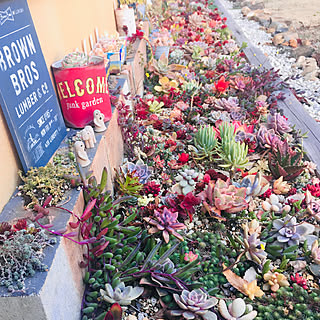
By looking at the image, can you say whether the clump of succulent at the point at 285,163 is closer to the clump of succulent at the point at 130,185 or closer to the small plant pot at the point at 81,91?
the clump of succulent at the point at 130,185

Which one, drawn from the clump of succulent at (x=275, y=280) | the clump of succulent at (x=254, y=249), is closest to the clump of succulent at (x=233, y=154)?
the clump of succulent at (x=254, y=249)

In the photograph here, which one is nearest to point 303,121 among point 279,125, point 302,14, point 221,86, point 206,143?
point 279,125

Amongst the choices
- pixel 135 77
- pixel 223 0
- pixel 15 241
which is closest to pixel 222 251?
pixel 15 241

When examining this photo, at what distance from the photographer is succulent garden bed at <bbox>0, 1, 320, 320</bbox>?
159 cm

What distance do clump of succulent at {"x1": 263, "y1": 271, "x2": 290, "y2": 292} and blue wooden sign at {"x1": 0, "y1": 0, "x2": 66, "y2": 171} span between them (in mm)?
1296

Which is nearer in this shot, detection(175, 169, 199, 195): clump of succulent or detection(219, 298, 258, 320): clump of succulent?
detection(219, 298, 258, 320): clump of succulent

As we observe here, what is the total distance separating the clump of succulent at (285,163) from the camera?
233 cm

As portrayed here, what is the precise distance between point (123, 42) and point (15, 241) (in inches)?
97.8

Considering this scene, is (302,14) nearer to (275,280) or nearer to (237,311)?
(275,280)

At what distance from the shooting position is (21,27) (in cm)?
164

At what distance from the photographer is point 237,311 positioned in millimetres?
1548

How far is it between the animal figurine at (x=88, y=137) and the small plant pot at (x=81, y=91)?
0.23m

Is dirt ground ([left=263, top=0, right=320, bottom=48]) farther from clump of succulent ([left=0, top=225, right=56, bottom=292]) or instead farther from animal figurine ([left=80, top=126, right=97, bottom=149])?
clump of succulent ([left=0, top=225, right=56, bottom=292])

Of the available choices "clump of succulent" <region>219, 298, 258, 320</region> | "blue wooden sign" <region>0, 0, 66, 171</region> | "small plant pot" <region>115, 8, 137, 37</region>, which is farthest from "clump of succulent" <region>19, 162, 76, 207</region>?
"small plant pot" <region>115, 8, 137, 37</region>
